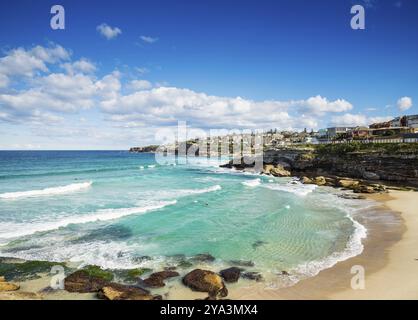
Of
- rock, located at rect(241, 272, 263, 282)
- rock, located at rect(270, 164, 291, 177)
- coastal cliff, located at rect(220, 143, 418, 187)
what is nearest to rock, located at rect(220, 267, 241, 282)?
rock, located at rect(241, 272, 263, 282)

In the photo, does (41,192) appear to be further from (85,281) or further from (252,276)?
(252,276)

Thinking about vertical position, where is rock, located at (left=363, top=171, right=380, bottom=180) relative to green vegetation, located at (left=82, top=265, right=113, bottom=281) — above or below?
above

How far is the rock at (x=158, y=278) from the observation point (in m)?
12.3

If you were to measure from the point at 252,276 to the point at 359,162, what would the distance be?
134ft

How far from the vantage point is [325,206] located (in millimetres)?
28031

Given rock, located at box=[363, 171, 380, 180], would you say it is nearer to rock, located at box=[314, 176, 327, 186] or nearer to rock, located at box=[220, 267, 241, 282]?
rock, located at box=[314, 176, 327, 186]

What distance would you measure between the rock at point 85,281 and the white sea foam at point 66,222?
874cm

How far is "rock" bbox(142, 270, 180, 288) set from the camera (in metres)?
12.3

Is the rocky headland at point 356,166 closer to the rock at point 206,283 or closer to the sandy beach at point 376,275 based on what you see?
the sandy beach at point 376,275

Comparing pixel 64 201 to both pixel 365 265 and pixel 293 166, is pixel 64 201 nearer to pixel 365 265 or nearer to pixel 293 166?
pixel 365 265

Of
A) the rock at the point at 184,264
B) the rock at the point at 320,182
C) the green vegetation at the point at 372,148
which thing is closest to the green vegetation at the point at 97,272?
the rock at the point at 184,264

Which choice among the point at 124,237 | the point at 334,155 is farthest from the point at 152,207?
the point at 334,155

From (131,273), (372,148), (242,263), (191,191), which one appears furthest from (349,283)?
(372,148)

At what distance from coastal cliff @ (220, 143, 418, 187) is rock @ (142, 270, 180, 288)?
3739cm
